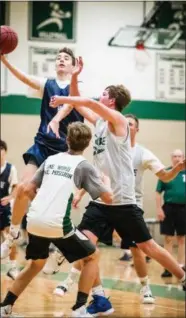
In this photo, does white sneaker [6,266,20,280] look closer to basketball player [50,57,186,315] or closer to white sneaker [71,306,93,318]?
basketball player [50,57,186,315]

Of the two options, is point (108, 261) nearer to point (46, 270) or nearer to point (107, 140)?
point (46, 270)

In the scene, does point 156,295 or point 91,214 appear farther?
point 156,295

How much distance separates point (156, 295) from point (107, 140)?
2295mm

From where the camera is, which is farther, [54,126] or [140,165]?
[140,165]

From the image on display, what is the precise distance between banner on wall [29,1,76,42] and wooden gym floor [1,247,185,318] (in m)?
5.01

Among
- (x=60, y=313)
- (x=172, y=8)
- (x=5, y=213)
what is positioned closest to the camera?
(x=60, y=313)

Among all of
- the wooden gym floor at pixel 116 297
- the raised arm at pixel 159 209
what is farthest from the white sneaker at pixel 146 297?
the raised arm at pixel 159 209

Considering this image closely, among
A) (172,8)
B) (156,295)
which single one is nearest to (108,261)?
(156,295)

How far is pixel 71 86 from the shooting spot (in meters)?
4.98

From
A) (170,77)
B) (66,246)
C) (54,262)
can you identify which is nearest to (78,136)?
(66,246)

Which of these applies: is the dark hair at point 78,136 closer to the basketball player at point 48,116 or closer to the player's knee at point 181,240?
the basketball player at point 48,116

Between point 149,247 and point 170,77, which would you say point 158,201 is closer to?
point 149,247

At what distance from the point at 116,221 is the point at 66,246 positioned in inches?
24.6

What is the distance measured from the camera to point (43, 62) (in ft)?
39.8
